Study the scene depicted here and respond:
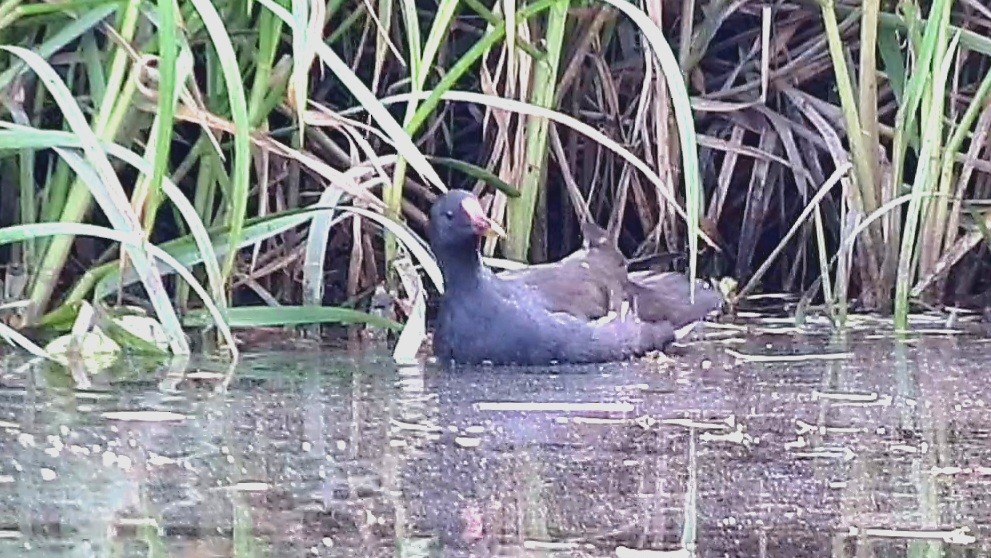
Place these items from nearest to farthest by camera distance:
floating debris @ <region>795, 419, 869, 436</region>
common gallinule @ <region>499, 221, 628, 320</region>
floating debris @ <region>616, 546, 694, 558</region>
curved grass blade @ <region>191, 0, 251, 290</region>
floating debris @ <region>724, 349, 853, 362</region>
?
floating debris @ <region>616, 546, 694, 558</region>, floating debris @ <region>795, 419, 869, 436</region>, curved grass blade @ <region>191, 0, 251, 290</region>, floating debris @ <region>724, 349, 853, 362</region>, common gallinule @ <region>499, 221, 628, 320</region>

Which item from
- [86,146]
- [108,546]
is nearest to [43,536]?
[108,546]

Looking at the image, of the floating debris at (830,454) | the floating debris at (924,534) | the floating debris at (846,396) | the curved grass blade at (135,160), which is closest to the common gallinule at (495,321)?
the curved grass blade at (135,160)

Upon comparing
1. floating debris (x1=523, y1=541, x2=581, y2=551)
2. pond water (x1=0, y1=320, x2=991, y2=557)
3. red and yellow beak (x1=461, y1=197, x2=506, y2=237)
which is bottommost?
floating debris (x1=523, y1=541, x2=581, y2=551)

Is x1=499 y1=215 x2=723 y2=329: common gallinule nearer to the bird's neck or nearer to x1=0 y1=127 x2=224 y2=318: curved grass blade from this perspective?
the bird's neck

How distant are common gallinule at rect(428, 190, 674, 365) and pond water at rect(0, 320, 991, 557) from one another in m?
0.13

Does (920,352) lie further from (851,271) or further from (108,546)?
(108,546)

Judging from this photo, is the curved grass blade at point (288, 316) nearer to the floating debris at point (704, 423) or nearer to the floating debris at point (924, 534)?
the floating debris at point (704, 423)

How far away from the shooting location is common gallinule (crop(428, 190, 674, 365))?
4086 millimetres

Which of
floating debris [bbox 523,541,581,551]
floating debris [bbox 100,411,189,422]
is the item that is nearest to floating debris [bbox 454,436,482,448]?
floating debris [bbox 100,411,189,422]

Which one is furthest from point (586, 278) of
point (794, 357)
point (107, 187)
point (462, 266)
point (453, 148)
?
point (107, 187)

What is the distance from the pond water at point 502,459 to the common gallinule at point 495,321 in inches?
5.3

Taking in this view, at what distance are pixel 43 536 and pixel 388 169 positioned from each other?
208 cm

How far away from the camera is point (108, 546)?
2262 millimetres

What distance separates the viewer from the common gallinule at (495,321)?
4086 mm
